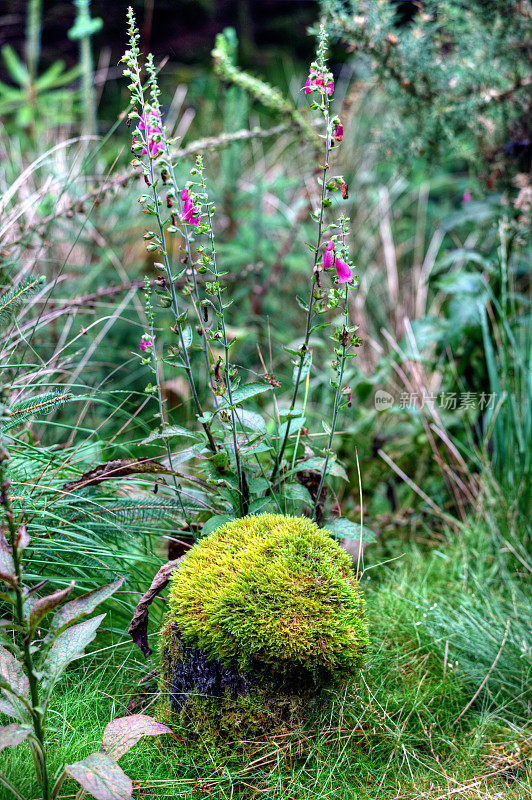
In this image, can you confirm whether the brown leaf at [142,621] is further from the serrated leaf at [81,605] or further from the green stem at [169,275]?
the green stem at [169,275]

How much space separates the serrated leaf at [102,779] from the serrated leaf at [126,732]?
6 cm

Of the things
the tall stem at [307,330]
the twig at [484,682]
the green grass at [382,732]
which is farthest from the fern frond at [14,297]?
the twig at [484,682]

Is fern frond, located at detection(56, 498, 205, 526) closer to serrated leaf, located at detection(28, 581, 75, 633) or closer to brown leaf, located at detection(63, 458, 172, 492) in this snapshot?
brown leaf, located at detection(63, 458, 172, 492)

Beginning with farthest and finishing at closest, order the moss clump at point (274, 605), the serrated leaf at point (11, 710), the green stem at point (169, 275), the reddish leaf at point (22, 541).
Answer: the green stem at point (169, 275), the moss clump at point (274, 605), the serrated leaf at point (11, 710), the reddish leaf at point (22, 541)

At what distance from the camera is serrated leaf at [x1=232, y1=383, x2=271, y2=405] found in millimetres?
1603

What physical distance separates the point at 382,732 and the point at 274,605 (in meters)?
0.41

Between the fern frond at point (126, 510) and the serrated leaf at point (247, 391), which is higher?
the serrated leaf at point (247, 391)

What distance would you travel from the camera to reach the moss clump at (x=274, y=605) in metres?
1.36

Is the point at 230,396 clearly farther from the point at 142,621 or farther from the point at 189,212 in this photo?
the point at 142,621

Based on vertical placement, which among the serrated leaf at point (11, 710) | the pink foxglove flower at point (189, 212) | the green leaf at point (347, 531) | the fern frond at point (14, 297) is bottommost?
the green leaf at point (347, 531)

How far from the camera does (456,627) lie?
6.06ft

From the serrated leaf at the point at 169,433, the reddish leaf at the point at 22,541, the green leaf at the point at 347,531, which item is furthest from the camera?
the green leaf at the point at 347,531

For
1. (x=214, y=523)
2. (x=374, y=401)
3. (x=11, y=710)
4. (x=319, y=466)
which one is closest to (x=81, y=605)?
(x=11, y=710)

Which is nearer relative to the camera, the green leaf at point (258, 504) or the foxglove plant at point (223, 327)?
the foxglove plant at point (223, 327)
